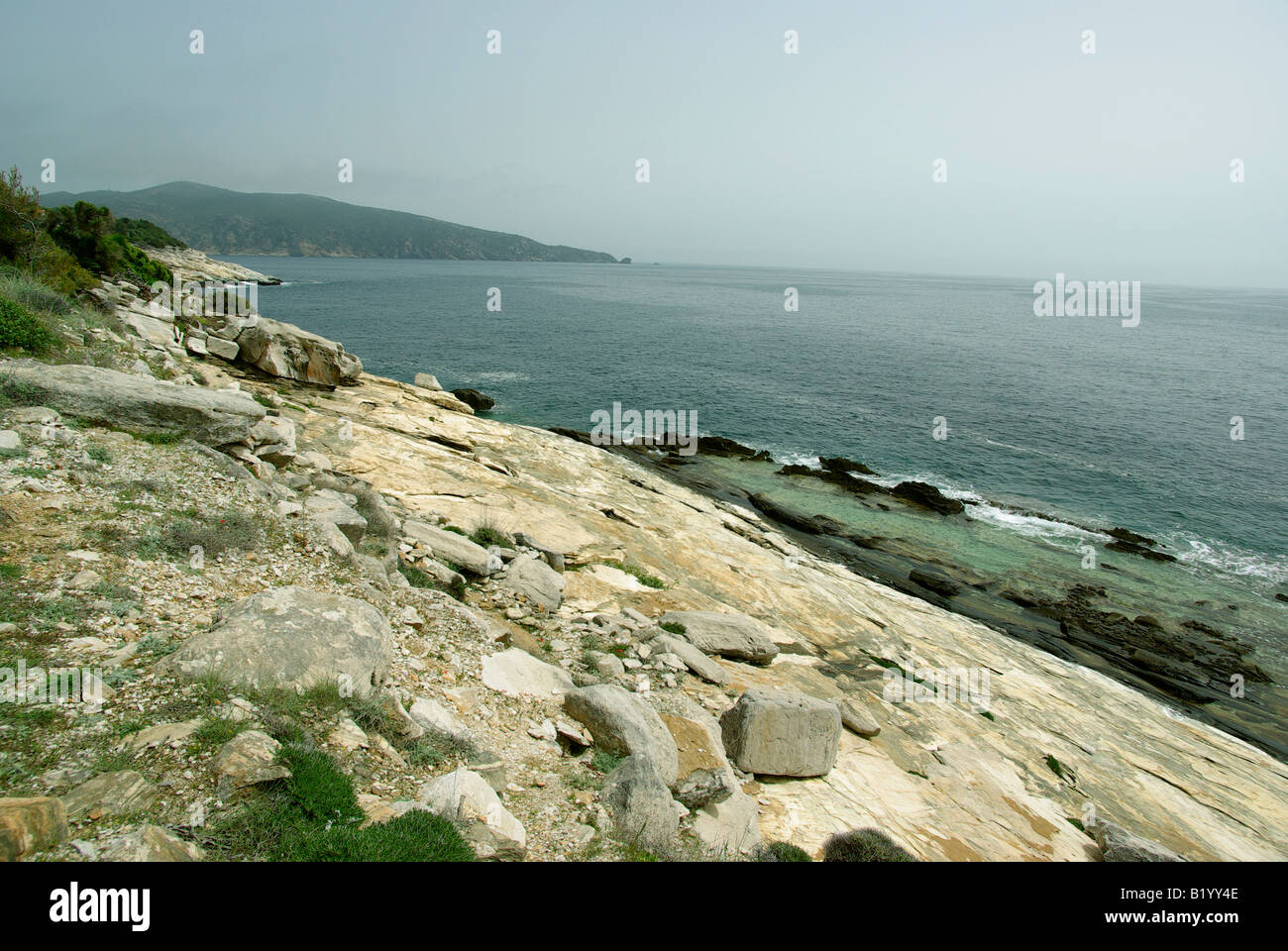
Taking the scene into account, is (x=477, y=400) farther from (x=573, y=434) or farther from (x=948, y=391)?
(x=948, y=391)

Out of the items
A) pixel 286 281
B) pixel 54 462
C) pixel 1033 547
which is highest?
pixel 286 281

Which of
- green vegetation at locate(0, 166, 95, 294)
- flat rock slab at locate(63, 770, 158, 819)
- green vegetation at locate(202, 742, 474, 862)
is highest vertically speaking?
green vegetation at locate(0, 166, 95, 294)

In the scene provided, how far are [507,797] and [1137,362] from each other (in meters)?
101

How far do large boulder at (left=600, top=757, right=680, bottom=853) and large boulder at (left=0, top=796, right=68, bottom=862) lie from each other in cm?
532

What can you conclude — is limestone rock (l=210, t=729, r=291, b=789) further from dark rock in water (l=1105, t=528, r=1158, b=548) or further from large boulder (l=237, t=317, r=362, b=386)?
dark rock in water (l=1105, t=528, r=1158, b=548)

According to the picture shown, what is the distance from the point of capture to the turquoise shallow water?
39.0 metres

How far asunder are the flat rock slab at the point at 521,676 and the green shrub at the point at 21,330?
1406 centimetres

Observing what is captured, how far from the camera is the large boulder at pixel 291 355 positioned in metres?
25.8

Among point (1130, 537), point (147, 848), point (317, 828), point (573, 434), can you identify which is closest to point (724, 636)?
point (317, 828)

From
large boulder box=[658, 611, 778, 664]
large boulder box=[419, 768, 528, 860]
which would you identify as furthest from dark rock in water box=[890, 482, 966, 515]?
large boulder box=[419, 768, 528, 860]

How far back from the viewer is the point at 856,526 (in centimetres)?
3372

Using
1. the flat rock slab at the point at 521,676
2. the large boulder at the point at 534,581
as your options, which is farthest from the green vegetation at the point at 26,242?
the flat rock slab at the point at 521,676
